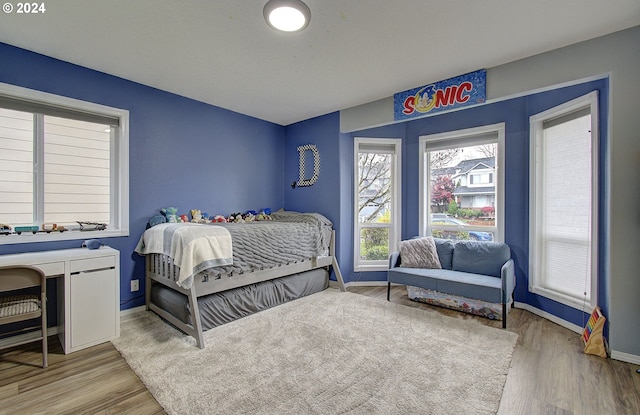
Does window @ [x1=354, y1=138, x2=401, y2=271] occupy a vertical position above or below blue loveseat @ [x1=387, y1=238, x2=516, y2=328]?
above

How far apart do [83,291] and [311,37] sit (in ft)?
9.06

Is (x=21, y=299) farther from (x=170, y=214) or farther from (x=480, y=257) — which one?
(x=480, y=257)

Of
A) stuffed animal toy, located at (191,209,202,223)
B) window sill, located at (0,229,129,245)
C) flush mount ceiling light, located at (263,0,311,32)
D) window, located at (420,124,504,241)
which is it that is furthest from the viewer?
window, located at (420,124,504,241)

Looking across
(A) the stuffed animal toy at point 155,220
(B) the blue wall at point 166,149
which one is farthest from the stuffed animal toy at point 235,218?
(A) the stuffed animal toy at point 155,220

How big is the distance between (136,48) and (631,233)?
4186 millimetres

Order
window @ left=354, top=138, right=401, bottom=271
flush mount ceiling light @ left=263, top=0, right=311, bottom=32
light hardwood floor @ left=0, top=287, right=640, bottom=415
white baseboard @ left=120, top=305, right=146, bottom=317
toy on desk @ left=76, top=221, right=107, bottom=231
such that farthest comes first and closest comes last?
window @ left=354, top=138, right=401, bottom=271 < white baseboard @ left=120, top=305, right=146, bottom=317 < toy on desk @ left=76, top=221, right=107, bottom=231 < flush mount ceiling light @ left=263, top=0, right=311, bottom=32 < light hardwood floor @ left=0, top=287, right=640, bottom=415

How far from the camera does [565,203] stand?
9.59 ft

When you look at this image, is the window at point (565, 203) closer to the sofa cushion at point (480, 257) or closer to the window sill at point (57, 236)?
the sofa cushion at point (480, 257)

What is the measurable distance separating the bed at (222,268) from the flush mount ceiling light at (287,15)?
1767mm

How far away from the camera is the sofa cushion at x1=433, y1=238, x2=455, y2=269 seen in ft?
11.9

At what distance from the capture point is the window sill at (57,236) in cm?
241

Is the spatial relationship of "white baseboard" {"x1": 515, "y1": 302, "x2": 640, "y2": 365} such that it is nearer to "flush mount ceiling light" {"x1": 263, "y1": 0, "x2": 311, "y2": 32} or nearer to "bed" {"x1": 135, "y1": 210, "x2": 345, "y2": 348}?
"bed" {"x1": 135, "y1": 210, "x2": 345, "y2": 348}

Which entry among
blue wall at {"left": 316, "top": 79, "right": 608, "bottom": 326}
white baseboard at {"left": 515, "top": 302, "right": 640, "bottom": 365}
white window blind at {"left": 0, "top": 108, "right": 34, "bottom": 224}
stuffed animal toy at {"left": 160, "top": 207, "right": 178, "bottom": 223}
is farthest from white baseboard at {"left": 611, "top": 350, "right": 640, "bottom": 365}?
white window blind at {"left": 0, "top": 108, "right": 34, "bottom": 224}

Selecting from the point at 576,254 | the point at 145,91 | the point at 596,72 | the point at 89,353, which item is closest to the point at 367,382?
the point at 89,353
